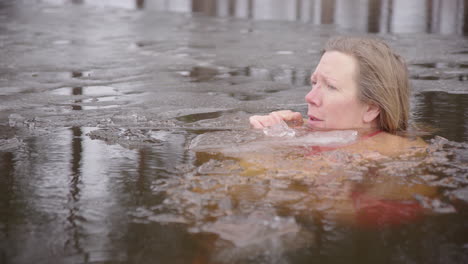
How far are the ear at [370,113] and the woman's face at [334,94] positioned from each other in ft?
0.13

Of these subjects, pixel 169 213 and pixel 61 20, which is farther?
pixel 61 20

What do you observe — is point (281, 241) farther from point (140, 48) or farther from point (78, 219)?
point (140, 48)

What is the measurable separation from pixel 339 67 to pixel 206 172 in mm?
1057

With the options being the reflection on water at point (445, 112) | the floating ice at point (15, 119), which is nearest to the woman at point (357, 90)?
the reflection on water at point (445, 112)

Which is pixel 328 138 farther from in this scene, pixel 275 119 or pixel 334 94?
pixel 275 119

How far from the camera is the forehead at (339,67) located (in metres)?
3.43

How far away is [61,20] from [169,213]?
896 centimetres

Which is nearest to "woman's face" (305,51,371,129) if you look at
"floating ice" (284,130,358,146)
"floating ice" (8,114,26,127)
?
"floating ice" (284,130,358,146)

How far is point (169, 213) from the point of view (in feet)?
7.61

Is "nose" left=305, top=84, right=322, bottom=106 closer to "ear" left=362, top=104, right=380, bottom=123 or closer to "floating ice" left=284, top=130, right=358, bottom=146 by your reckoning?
"floating ice" left=284, top=130, right=358, bottom=146

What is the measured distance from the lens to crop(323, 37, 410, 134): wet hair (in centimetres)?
342

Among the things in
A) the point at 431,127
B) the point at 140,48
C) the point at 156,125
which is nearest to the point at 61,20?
the point at 140,48

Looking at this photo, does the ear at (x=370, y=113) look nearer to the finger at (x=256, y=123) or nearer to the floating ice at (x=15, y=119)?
the finger at (x=256, y=123)

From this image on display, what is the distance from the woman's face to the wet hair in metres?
0.04
